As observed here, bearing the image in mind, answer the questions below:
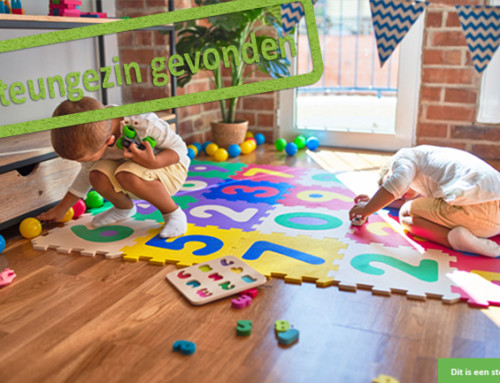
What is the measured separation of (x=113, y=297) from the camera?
48.8 inches

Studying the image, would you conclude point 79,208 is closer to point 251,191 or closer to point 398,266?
point 251,191

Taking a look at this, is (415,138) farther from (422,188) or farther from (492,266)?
(492,266)

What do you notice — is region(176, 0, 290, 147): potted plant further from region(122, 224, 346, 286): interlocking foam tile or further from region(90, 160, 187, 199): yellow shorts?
region(122, 224, 346, 286): interlocking foam tile

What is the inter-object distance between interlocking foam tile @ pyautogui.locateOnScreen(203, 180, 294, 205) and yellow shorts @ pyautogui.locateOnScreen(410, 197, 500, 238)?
601 millimetres

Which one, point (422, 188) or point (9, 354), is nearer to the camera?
point (9, 354)

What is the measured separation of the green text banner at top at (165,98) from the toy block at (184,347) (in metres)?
0.46

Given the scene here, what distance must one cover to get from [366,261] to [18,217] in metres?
1.05

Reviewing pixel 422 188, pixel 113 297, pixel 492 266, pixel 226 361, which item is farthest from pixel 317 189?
pixel 226 361

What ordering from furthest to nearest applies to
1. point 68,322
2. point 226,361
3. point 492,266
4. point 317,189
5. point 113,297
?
point 317,189
point 492,266
point 113,297
point 68,322
point 226,361

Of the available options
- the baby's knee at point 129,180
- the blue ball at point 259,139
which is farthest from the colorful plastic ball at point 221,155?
the baby's knee at point 129,180

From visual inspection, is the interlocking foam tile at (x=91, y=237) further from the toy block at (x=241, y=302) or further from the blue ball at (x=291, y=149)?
the blue ball at (x=291, y=149)

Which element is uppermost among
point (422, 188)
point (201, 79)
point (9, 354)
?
point (201, 79)

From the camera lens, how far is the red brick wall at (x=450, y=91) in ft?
8.02

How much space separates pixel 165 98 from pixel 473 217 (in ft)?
3.02
